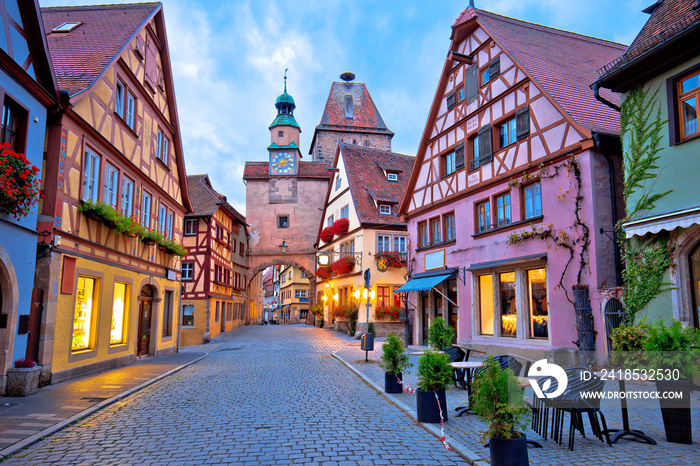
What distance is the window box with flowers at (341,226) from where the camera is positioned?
102 feet

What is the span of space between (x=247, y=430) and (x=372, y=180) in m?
25.3

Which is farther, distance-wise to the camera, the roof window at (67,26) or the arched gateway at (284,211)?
the arched gateway at (284,211)

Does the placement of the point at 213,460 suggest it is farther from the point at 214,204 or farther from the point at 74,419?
the point at 214,204

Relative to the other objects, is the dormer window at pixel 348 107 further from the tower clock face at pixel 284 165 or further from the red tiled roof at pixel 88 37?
the red tiled roof at pixel 88 37

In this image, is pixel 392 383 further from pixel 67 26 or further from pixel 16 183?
pixel 67 26

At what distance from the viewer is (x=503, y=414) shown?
5199 mm

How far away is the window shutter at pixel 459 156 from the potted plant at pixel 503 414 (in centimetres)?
1368

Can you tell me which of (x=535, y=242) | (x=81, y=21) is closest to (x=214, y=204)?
(x=81, y=21)

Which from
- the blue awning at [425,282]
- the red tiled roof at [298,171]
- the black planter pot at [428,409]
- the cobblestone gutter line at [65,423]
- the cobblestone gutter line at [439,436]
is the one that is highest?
the red tiled roof at [298,171]

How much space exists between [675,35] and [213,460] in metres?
10.3

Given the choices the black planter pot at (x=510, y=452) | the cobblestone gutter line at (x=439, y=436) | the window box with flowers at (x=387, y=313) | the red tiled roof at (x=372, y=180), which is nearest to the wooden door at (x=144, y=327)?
the cobblestone gutter line at (x=439, y=436)

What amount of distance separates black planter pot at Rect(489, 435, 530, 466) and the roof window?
616 inches

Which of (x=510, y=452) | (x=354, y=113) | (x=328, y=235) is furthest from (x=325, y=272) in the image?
(x=510, y=452)

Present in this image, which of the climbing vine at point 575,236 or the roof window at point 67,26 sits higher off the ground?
the roof window at point 67,26
